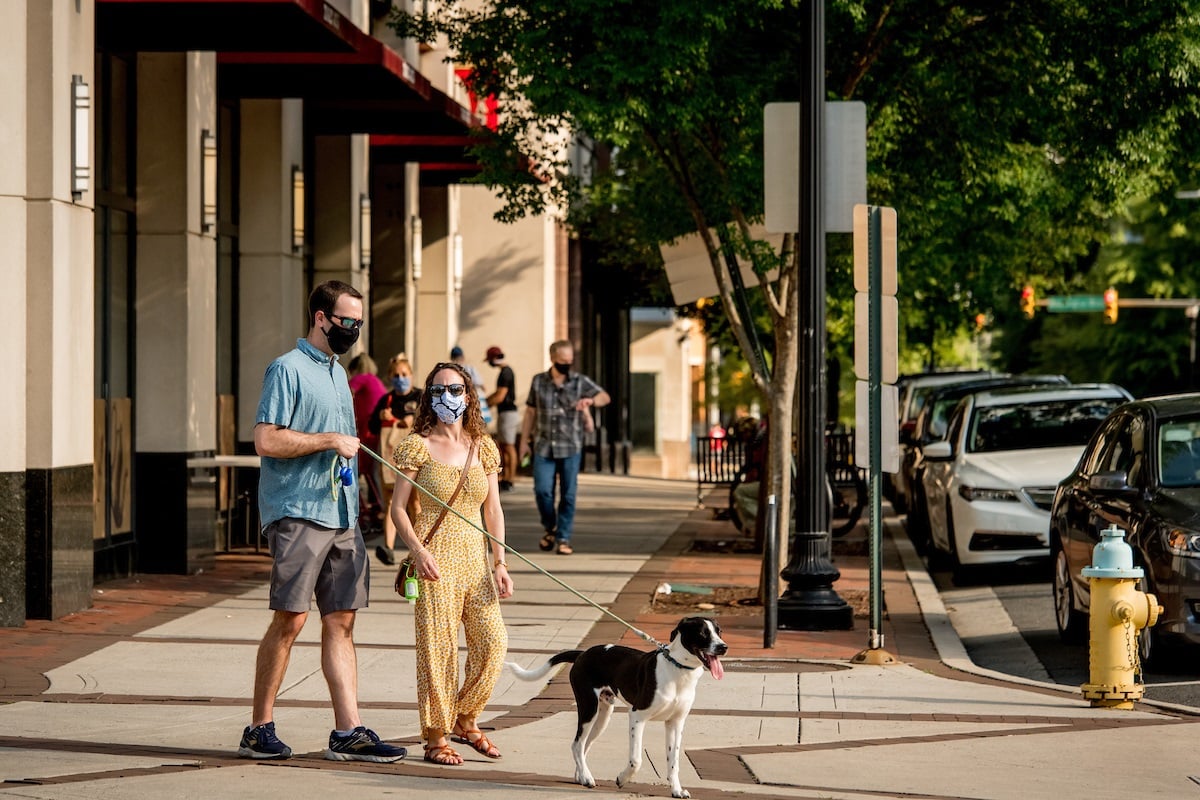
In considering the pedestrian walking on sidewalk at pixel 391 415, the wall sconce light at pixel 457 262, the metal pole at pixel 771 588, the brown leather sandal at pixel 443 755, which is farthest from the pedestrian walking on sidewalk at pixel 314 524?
the wall sconce light at pixel 457 262

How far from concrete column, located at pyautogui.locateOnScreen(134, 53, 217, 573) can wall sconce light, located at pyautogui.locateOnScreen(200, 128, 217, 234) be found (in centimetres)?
29

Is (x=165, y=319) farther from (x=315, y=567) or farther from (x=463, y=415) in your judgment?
(x=315, y=567)

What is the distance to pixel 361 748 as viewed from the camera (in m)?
7.40

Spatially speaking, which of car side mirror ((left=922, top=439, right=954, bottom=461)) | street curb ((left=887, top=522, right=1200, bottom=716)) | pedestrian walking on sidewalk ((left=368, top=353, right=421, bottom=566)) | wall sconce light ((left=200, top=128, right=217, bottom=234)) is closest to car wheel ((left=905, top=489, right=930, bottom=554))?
street curb ((left=887, top=522, right=1200, bottom=716))

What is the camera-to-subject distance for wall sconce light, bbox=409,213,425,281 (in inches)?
972

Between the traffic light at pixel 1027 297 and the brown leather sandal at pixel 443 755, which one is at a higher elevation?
the traffic light at pixel 1027 297

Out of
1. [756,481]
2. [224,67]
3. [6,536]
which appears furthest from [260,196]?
[6,536]

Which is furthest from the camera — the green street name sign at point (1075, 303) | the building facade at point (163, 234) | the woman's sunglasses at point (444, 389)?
the green street name sign at point (1075, 303)

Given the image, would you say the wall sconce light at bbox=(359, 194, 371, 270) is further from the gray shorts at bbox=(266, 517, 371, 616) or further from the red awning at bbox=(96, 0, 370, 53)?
the gray shorts at bbox=(266, 517, 371, 616)

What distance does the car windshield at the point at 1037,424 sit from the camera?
55.2 feet

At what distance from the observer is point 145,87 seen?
1491 cm

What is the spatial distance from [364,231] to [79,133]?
978 centimetres

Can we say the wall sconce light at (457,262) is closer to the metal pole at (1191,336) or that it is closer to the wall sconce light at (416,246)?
the wall sconce light at (416,246)

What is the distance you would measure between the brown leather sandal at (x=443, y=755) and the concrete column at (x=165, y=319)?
25.3 feet
